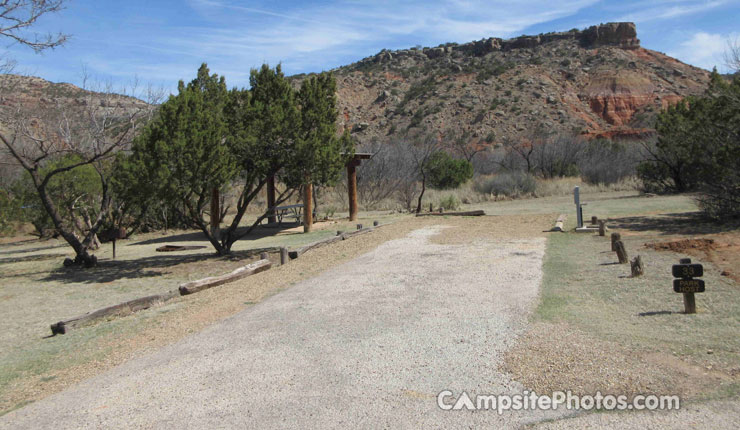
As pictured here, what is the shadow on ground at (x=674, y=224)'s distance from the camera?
13460 mm

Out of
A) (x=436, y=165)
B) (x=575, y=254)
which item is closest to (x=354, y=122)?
(x=436, y=165)

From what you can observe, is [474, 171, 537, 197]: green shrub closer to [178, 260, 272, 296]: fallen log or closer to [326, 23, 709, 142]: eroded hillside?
[178, 260, 272, 296]: fallen log

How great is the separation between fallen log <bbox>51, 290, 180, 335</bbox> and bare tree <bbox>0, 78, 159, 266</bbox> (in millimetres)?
5602

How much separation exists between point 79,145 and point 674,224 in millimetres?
15963

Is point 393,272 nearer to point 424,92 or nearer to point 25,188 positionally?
point 25,188

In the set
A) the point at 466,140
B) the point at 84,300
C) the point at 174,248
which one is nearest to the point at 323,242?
the point at 174,248

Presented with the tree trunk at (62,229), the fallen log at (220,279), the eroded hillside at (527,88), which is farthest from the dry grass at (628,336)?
the eroded hillside at (527,88)

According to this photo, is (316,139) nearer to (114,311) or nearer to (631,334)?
(114,311)

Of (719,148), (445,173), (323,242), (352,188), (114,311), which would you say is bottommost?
(114,311)

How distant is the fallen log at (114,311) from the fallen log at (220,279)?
0.59ft

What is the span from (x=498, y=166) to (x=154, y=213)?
27.2 metres

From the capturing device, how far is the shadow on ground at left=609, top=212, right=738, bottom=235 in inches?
530

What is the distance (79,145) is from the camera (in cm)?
1484

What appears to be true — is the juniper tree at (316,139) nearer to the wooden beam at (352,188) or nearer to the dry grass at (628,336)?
the dry grass at (628,336)
